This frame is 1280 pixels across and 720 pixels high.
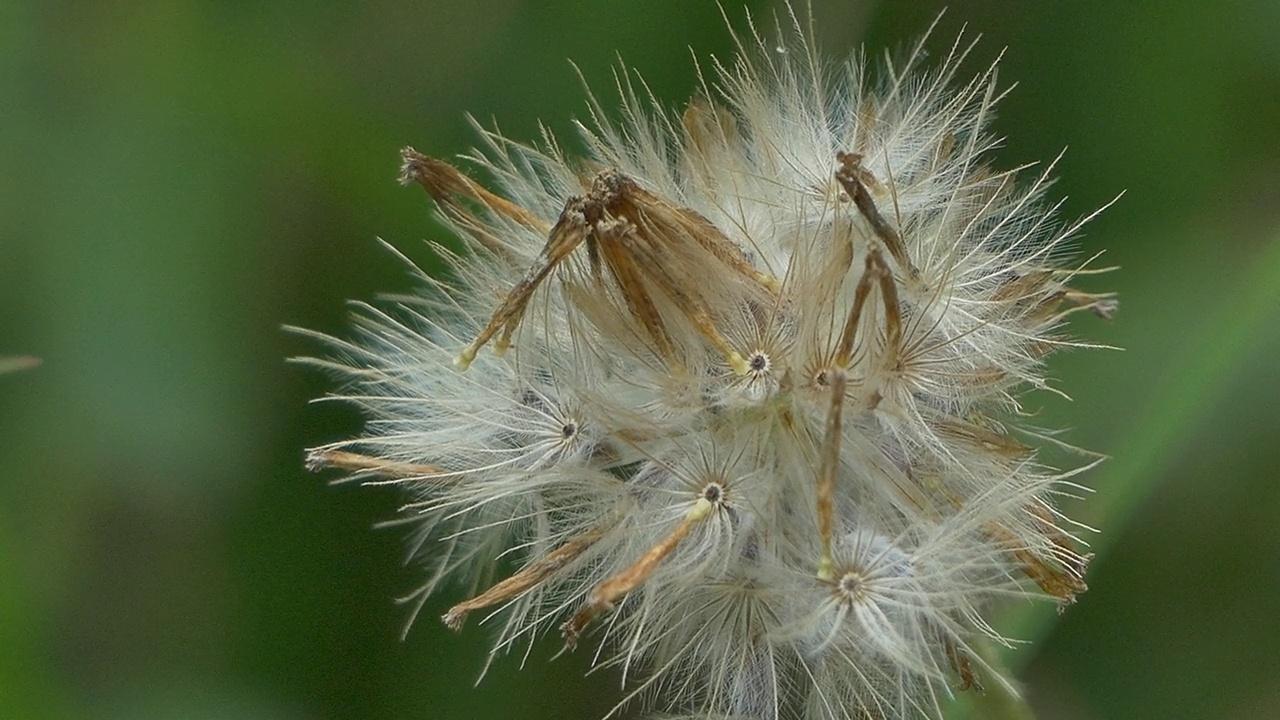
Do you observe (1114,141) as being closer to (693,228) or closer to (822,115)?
(822,115)

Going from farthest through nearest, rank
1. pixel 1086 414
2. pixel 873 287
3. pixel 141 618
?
pixel 141 618
pixel 1086 414
pixel 873 287

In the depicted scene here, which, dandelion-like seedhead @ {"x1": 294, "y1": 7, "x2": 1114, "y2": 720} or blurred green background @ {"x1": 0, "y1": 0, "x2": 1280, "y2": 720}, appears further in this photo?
blurred green background @ {"x1": 0, "y1": 0, "x2": 1280, "y2": 720}

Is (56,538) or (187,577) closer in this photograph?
(56,538)

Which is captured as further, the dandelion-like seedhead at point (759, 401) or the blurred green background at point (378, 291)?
the blurred green background at point (378, 291)

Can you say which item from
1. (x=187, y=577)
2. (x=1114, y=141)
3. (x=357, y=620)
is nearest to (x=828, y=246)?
(x=1114, y=141)
